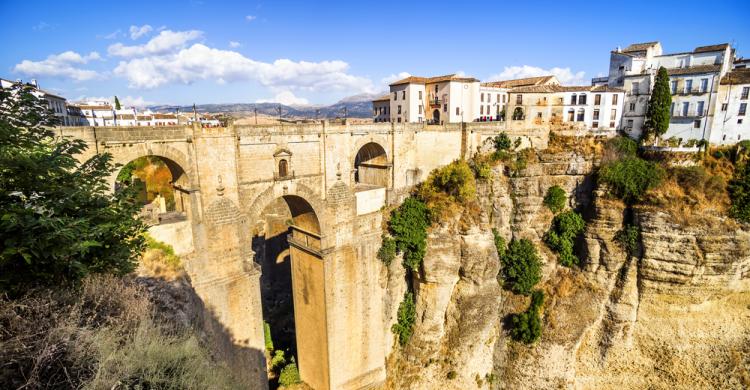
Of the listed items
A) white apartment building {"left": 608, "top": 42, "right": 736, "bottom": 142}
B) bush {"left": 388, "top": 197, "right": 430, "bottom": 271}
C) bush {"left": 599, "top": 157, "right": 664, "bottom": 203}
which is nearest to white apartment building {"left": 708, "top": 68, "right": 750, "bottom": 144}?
white apartment building {"left": 608, "top": 42, "right": 736, "bottom": 142}

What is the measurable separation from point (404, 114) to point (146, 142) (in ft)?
70.0

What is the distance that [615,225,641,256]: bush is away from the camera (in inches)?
787

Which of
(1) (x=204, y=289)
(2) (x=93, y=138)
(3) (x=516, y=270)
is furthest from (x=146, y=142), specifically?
(3) (x=516, y=270)

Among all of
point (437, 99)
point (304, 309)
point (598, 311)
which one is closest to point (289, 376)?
point (304, 309)

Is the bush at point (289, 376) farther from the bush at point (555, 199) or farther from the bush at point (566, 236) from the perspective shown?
the bush at point (555, 199)

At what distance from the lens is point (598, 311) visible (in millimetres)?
21047

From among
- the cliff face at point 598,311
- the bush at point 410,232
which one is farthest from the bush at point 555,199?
the bush at point 410,232

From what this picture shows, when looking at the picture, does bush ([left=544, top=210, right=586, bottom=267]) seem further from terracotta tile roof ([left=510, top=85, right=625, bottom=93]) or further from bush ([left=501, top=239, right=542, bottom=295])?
terracotta tile roof ([left=510, top=85, right=625, bottom=93])

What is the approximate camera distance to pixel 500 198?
21.8 metres

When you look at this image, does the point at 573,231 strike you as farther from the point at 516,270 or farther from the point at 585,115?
the point at 585,115

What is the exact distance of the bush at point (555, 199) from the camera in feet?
73.3

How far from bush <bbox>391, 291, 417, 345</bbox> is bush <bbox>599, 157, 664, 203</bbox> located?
1254 cm

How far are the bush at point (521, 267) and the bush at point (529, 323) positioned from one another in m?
0.69

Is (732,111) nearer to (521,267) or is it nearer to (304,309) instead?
(521,267)
